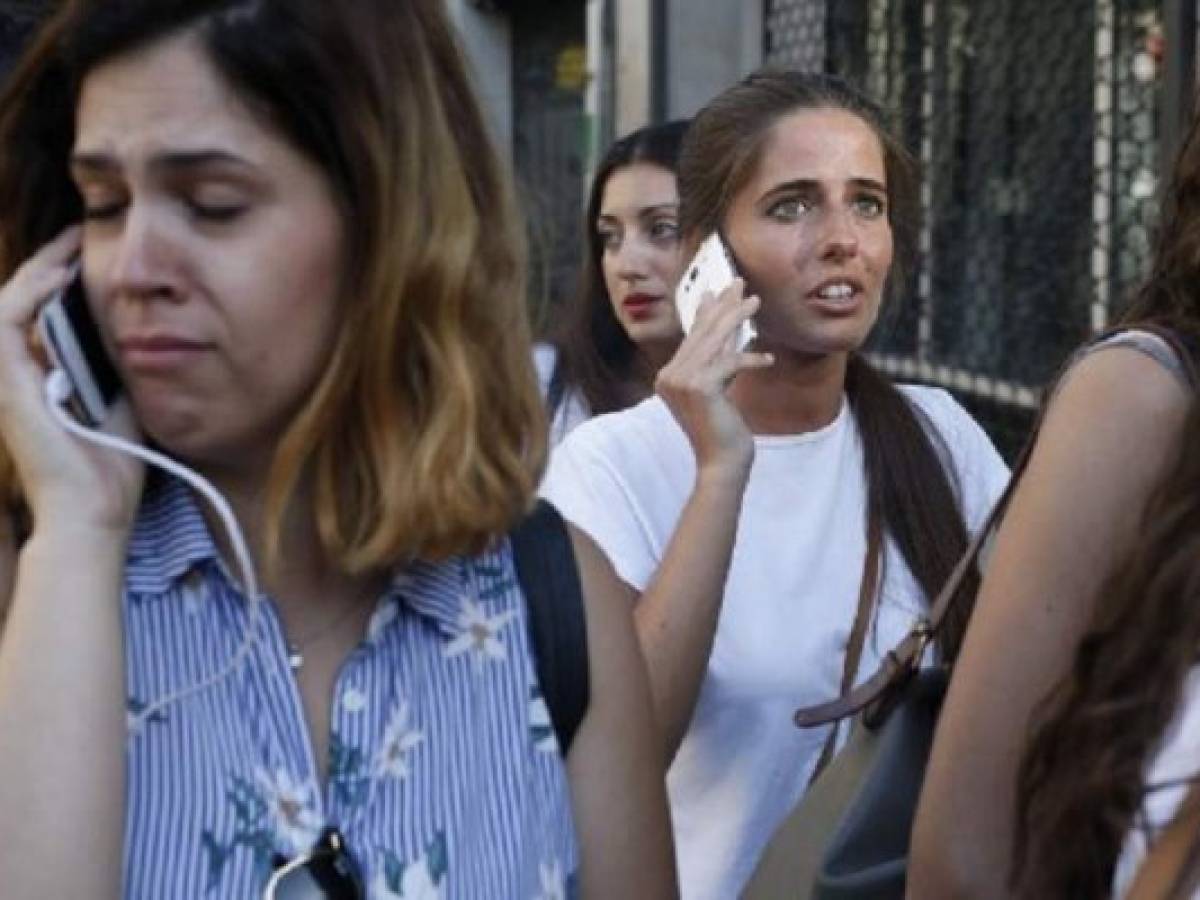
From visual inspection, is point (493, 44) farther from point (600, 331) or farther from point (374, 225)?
point (374, 225)

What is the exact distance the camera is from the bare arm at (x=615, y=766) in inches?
90.9

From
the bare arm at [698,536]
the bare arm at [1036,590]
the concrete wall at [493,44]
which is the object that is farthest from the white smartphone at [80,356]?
the concrete wall at [493,44]

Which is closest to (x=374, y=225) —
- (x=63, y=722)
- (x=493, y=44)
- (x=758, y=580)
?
(x=63, y=722)

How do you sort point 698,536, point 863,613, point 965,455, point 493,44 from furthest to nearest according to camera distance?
1. point 493,44
2. point 965,455
3. point 863,613
4. point 698,536

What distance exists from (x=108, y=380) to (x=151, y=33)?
273 mm

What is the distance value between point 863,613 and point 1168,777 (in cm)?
139

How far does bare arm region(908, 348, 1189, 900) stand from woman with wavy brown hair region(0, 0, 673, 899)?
260 mm

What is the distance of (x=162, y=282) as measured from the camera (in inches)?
84.0

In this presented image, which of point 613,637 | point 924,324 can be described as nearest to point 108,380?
point 613,637

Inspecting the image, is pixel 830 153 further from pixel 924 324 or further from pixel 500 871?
pixel 924 324

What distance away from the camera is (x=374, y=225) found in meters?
2.24

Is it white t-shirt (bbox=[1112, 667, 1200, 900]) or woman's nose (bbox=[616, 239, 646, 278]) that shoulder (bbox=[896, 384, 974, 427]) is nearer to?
woman's nose (bbox=[616, 239, 646, 278])

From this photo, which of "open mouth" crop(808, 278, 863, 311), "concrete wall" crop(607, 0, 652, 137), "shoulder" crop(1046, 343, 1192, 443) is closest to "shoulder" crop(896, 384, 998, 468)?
"open mouth" crop(808, 278, 863, 311)

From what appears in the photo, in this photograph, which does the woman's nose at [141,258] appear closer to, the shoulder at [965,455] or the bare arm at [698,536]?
the bare arm at [698,536]
